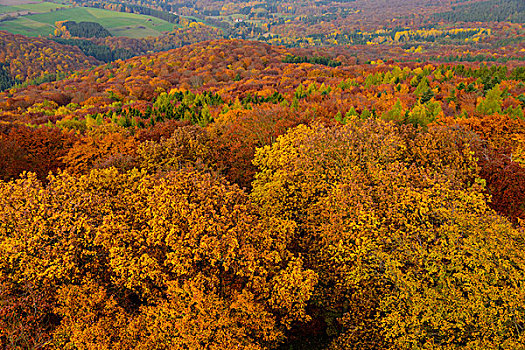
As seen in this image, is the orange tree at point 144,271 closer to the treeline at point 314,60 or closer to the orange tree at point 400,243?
the orange tree at point 400,243

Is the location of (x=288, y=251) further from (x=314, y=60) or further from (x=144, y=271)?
(x=314, y=60)

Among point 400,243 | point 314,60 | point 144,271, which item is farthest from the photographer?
point 314,60

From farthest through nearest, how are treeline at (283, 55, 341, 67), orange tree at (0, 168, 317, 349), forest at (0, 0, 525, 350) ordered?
treeline at (283, 55, 341, 67) < forest at (0, 0, 525, 350) < orange tree at (0, 168, 317, 349)

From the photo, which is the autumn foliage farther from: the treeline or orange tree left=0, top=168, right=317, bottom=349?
the treeline

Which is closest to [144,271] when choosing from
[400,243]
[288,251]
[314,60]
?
[288,251]

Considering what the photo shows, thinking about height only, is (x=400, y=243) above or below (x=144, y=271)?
above

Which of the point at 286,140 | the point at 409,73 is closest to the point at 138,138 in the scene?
the point at 286,140

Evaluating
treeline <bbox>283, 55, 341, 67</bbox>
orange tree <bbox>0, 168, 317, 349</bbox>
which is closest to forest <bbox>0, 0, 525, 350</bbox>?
orange tree <bbox>0, 168, 317, 349</bbox>

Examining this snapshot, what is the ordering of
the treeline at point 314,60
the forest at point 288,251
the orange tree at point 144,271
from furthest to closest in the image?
the treeline at point 314,60 < the forest at point 288,251 < the orange tree at point 144,271

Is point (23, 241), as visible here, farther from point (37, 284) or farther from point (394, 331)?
point (394, 331)

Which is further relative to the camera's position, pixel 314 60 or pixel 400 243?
pixel 314 60

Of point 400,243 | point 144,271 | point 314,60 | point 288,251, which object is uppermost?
point 400,243

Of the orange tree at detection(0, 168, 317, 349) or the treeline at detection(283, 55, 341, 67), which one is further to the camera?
the treeline at detection(283, 55, 341, 67)

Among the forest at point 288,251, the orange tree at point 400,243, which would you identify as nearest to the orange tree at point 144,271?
the forest at point 288,251
